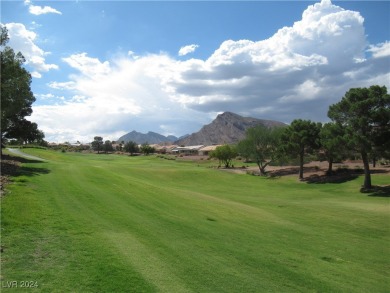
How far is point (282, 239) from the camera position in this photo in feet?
51.7

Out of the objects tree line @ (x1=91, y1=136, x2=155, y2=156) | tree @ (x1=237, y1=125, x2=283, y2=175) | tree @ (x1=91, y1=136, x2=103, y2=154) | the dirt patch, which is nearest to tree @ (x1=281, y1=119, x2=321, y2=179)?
the dirt patch

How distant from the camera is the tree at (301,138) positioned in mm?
66875

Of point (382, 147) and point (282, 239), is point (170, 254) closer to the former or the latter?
point (282, 239)

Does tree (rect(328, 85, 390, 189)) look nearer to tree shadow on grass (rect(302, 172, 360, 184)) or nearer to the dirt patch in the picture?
tree shadow on grass (rect(302, 172, 360, 184))

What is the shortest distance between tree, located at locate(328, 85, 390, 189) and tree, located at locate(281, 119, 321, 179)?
1838 centimetres

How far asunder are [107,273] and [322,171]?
66.6 meters

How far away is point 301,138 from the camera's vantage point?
66812 millimetres

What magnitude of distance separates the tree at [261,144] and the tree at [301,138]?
329 inches

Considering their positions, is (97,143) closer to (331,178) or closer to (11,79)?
(331,178)

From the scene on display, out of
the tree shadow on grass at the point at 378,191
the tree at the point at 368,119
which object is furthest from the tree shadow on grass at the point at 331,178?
the tree at the point at 368,119

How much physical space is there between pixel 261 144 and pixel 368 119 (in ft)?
116

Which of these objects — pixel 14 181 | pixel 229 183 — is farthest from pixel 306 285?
pixel 229 183

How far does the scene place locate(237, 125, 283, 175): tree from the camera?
7912 cm

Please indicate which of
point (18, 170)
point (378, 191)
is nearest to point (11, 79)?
point (18, 170)
